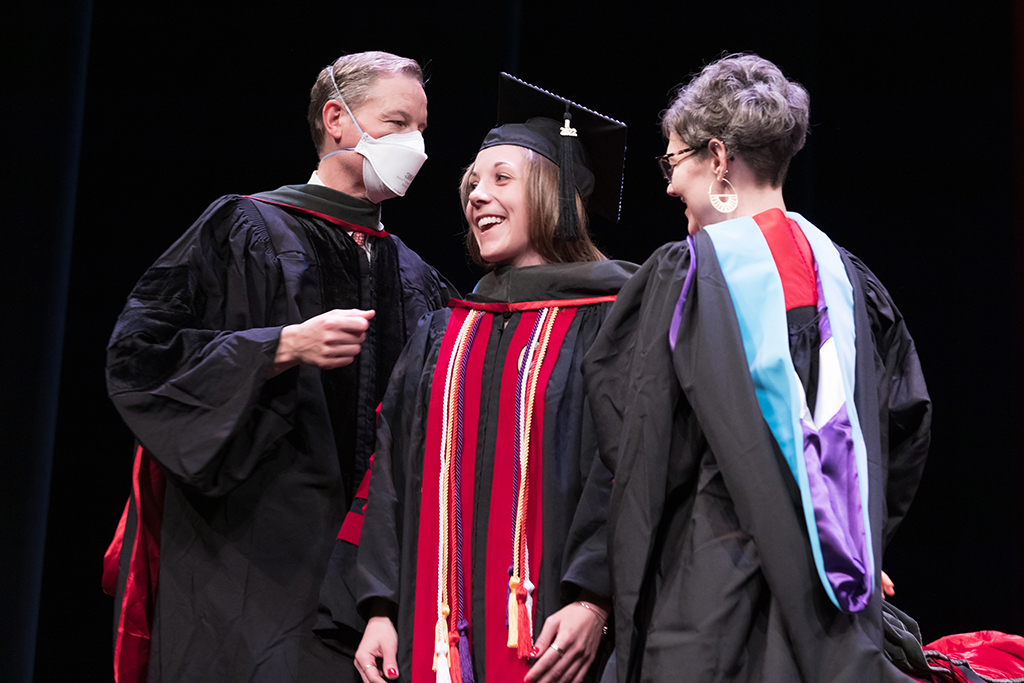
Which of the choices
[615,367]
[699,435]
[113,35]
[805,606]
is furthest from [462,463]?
[113,35]

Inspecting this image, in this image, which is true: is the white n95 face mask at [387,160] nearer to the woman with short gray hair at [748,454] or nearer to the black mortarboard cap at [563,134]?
the black mortarboard cap at [563,134]

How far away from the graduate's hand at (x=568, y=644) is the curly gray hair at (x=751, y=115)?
3.12 feet

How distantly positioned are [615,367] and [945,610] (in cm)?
255

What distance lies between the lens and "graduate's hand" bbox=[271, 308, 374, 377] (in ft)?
6.64

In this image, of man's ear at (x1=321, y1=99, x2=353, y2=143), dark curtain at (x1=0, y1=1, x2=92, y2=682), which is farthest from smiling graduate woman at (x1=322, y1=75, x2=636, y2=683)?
dark curtain at (x1=0, y1=1, x2=92, y2=682)

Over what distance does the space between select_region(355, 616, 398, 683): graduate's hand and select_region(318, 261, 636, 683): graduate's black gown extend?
21 millimetres

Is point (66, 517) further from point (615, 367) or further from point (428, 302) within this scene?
point (615, 367)

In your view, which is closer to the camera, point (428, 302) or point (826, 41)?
point (428, 302)

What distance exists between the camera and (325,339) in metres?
2.02

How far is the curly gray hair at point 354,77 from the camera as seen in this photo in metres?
2.65

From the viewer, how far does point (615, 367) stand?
1.73 m

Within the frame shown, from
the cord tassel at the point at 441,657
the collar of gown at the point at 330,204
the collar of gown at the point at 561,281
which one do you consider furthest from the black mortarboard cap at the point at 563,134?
the cord tassel at the point at 441,657

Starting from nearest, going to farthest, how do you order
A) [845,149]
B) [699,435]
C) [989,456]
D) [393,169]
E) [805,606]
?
[805,606], [699,435], [393,169], [989,456], [845,149]

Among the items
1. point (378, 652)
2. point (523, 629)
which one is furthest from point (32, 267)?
point (523, 629)
